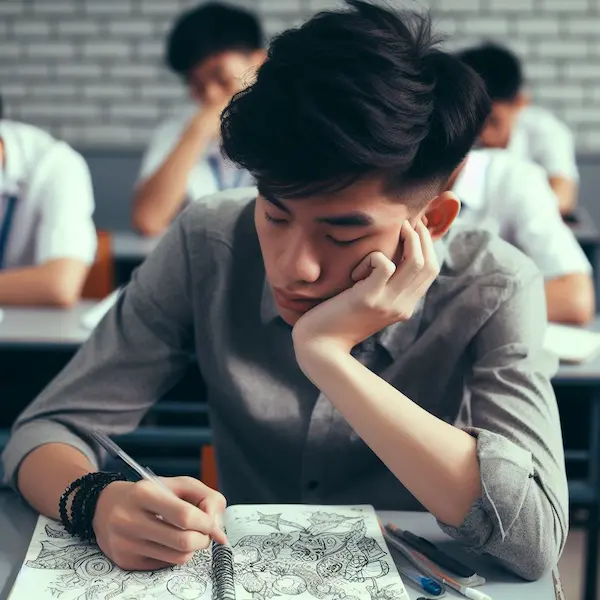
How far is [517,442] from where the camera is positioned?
1.25m

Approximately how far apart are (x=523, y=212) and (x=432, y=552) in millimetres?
1881

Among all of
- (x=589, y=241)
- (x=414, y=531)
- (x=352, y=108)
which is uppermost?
(x=352, y=108)

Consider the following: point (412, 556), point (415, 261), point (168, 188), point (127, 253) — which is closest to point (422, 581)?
point (412, 556)

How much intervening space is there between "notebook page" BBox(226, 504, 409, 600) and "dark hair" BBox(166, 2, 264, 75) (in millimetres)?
2696

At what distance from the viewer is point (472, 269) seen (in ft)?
4.66

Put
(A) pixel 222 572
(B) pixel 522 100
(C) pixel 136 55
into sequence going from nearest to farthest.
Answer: (A) pixel 222 572 < (B) pixel 522 100 < (C) pixel 136 55

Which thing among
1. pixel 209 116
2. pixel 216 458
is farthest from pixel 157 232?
pixel 216 458

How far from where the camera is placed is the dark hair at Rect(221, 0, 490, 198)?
115 centimetres

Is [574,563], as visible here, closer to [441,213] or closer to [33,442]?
[441,213]

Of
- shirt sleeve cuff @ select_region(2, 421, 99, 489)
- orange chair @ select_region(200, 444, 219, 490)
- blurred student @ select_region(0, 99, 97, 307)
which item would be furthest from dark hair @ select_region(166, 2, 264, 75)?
shirt sleeve cuff @ select_region(2, 421, 99, 489)

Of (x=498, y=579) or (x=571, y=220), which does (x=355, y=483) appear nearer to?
(x=498, y=579)

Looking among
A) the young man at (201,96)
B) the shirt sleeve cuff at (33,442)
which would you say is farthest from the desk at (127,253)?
the shirt sleeve cuff at (33,442)

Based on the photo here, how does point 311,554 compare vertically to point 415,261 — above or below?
below

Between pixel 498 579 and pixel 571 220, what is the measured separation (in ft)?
10.4
